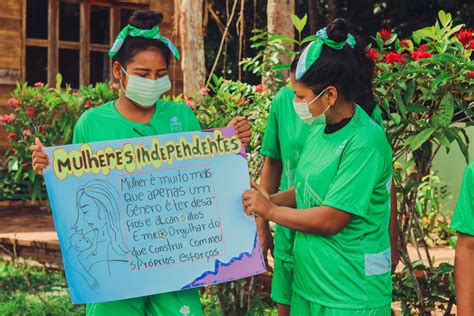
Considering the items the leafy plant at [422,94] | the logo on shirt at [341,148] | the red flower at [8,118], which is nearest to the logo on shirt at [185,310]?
the logo on shirt at [341,148]

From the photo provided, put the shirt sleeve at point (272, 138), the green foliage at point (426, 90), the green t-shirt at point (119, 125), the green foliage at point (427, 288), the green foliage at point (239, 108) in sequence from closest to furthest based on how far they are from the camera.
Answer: the green t-shirt at point (119, 125) < the shirt sleeve at point (272, 138) < the green foliage at point (426, 90) < the green foliage at point (427, 288) < the green foliage at point (239, 108)

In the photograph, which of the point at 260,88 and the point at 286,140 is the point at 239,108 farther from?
the point at 286,140

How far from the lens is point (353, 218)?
2961 millimetres

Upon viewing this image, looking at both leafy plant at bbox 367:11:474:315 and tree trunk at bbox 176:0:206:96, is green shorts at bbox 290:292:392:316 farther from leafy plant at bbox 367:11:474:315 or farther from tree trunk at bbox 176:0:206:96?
tree trunk at bbox 176:0:206:96

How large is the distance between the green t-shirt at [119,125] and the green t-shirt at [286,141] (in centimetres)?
43

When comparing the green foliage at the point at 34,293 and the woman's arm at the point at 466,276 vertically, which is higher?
the woman's arm at the point at 466,276

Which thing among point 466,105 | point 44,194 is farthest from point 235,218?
point 44,194

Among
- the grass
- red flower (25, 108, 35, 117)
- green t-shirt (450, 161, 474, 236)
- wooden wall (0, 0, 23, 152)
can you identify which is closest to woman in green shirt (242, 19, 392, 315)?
green t-shirt (450, 161, 474, 236)

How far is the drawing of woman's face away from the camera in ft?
10.7

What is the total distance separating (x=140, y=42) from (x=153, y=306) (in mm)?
1021

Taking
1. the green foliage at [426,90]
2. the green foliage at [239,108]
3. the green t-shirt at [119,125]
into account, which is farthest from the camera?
the green foliage at [239,108]

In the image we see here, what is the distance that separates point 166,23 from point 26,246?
186 inches

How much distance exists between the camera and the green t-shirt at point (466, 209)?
2.62m

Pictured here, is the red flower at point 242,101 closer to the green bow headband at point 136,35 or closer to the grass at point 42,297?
the grass at point 42,297
